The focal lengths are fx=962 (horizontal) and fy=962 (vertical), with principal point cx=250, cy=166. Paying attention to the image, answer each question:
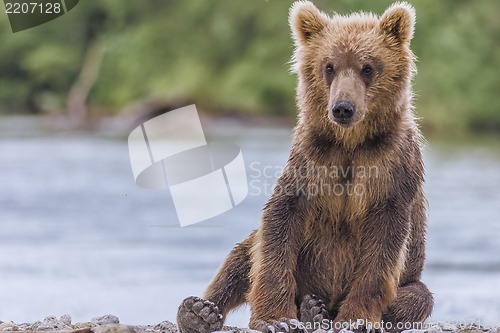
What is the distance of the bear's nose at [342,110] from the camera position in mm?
4945

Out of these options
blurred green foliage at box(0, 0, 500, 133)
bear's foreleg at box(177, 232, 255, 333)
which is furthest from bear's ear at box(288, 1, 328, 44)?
blurred green foliage at box(0, 0, 500, 133)

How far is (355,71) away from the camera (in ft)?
16.9

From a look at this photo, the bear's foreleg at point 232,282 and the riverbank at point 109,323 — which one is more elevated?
the bear's foreleg at point 232,282

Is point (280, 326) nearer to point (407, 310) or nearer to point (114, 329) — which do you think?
point (407, 310)

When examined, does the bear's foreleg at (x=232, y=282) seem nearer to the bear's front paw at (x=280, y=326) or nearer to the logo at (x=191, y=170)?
the bear's front paw at (x=280, y=326)

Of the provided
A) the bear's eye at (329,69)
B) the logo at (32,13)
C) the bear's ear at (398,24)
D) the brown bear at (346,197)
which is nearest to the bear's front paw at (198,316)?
the brown bear at (346,197)

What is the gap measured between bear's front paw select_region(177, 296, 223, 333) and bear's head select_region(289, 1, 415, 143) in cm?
114

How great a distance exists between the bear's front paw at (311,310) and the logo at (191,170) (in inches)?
318

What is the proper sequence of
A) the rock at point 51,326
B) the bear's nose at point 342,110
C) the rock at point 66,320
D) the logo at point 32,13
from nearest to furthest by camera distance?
the bear's nose at point 342,110 < the rock at point 51,326 < the rock at point 66,320 < the logo at point 32,13

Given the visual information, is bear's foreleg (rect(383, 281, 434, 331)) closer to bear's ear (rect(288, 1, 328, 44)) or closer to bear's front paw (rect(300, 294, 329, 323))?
bear's front paw (rect(300, 294, 329, 323))

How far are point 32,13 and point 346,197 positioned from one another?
28.1 m

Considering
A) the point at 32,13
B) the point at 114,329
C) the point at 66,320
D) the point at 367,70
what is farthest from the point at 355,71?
the point at 32,13

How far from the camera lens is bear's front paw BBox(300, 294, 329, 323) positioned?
207 inches

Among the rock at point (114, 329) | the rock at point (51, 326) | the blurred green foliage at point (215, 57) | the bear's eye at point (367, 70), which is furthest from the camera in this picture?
the blurred green foliage at point (215, 57)
